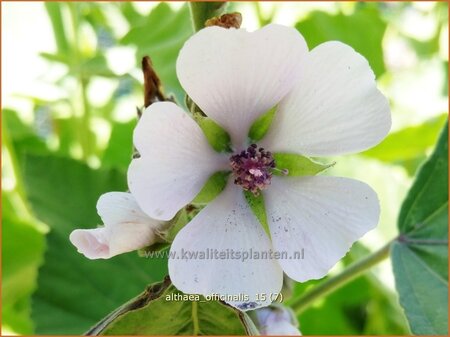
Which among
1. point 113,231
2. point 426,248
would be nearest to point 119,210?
point 113,231

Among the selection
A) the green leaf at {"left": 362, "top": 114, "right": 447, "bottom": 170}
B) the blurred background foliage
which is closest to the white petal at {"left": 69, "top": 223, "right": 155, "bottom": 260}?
the blurred background foliage

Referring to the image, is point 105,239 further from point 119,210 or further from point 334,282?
point 334,282

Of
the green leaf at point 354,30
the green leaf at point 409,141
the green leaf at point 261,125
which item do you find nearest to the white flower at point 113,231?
the green leaf at point 261,125

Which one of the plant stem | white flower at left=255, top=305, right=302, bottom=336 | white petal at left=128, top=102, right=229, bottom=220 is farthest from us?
the plant stem

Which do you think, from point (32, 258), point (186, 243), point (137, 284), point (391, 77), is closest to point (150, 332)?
point (186, 243)

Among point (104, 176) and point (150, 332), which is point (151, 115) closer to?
point (150, 332)

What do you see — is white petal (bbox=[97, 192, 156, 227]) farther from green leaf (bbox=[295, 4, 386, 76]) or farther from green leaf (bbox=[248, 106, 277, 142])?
green leaf (bbox=[295, 4, 386, 76])

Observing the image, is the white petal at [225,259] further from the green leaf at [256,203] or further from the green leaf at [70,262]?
the green leaf at [70,262]
